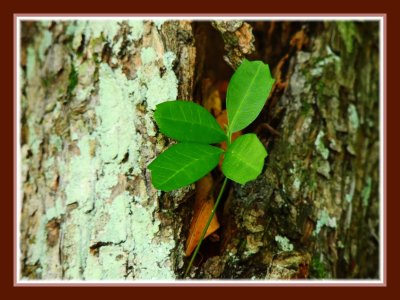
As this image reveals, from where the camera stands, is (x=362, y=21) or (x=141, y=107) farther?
(x=362, y=21)

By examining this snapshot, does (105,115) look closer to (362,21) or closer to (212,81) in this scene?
(212,81)

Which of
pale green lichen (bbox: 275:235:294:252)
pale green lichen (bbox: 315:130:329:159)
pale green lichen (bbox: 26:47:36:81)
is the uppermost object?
pale green lichen (bbox: 26:47:36:81)

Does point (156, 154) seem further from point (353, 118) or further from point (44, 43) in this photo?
point (353, 118)

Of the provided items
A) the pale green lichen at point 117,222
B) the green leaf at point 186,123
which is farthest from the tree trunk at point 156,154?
the green leaf at point 186,123

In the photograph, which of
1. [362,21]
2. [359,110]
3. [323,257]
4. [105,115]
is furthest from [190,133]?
[362,21]

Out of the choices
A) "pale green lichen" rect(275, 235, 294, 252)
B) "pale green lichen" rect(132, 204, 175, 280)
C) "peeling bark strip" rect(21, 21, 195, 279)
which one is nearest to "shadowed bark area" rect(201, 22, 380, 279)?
"pale green lichen" rect(275, 235, 294, 252)

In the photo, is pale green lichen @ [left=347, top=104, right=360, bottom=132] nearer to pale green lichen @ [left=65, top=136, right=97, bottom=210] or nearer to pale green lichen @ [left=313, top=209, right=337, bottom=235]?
pale green lichen @ [left=313, top=209, right=337, bottom=235]
